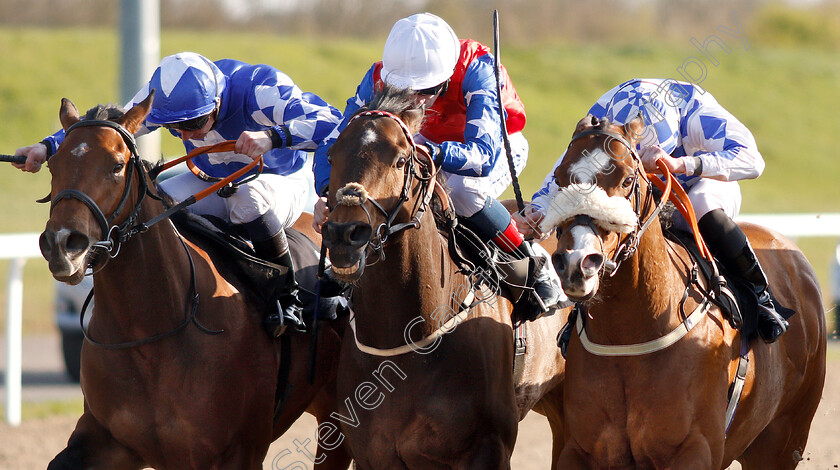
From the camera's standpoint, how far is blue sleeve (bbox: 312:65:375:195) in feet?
12.5

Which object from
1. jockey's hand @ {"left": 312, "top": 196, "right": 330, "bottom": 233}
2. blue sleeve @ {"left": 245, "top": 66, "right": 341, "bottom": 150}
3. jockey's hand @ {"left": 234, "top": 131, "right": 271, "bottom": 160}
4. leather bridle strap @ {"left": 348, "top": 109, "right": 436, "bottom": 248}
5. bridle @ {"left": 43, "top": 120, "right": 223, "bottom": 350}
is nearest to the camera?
leather bridle strap @ {"left": 348, "top": 109, "right": 436, "bottom": 248}

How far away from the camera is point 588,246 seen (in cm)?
320

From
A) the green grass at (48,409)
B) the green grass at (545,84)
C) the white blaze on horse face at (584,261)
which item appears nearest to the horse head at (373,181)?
the white blaze on horse face at (584,261)

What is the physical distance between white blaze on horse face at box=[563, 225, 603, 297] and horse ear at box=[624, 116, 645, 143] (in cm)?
47

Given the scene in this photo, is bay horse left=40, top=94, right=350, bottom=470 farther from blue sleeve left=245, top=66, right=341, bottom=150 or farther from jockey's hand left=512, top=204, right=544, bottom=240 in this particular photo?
jockey's hand left=512, top=204, right=544, bottom=240

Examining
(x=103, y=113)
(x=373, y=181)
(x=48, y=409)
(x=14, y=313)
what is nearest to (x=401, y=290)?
(x=373, y=181)

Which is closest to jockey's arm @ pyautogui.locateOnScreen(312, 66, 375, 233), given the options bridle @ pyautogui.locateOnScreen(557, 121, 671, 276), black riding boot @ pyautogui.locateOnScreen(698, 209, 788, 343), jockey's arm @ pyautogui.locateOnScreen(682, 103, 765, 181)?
bridle @ pyautogui.locateOnScreen(557, 121, 671, 276)

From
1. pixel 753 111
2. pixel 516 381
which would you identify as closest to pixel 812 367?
pixel 516 381

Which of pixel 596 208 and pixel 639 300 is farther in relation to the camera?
pixel 639 300

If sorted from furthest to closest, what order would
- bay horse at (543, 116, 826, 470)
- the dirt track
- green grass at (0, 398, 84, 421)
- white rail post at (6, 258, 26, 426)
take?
green grass at (0, 398, 84, 421)
white rail post at (6, 258, 26, 426)
the dirt track
bay horse at (543, 116, 826, 470)

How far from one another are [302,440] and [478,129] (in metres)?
3.56

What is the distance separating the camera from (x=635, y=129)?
11.8 feet

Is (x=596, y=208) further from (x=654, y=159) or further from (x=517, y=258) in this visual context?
(x=517, y=258)

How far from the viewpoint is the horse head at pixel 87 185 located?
340 centimetres
